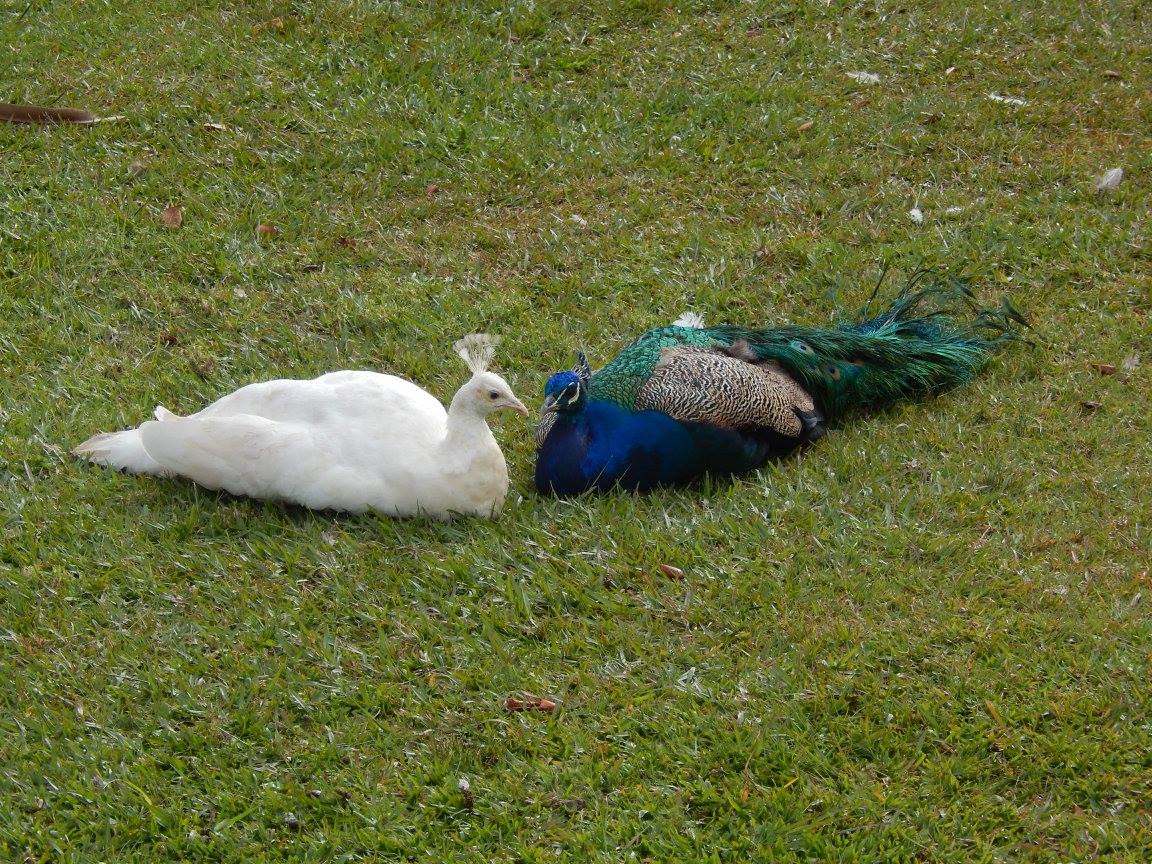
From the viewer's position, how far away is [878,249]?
6.21 m

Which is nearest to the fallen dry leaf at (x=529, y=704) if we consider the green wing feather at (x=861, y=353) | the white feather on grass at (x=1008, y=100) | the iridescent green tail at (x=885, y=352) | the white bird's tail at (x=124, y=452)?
the green wing feather at (x=861, y=353)

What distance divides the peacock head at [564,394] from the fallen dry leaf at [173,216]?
279cm

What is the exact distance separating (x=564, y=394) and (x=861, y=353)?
4.16 ft

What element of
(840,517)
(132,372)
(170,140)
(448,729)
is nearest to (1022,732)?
(840,517)

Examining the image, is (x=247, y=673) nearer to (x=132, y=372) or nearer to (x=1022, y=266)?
(x=132, y=372)

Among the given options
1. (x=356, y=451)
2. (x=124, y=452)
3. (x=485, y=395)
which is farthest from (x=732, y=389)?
(x=124, y=452)

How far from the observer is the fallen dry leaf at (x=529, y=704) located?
144 inches

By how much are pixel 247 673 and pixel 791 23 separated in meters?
5.69

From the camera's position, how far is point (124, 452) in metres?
4.74

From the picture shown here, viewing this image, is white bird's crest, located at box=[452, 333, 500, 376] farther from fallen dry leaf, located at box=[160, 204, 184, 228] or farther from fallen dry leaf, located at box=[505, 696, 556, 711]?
fallen dry leaf, located at box=[160, 204, 184, 228]

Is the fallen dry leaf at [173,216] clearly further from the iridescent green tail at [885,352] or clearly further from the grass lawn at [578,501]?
the iridescent green tail at [885,352]

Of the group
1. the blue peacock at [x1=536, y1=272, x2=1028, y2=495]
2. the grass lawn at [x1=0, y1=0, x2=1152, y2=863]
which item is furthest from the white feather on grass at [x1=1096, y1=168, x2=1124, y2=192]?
the blue peacock at [x1=536, y1=272, x2=1028, y2=495]

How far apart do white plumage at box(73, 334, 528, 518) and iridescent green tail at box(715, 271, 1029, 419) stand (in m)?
1.16

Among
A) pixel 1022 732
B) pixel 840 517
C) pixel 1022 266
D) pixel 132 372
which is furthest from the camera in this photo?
pixel 1022 266
